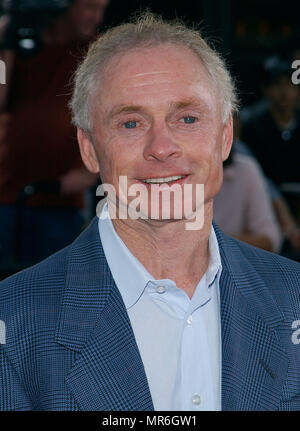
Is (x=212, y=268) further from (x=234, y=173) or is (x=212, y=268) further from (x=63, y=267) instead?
(x=234, y=173)

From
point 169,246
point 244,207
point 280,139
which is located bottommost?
point 169,246

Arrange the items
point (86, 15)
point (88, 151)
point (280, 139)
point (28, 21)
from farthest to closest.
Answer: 1. point (280, 139)
2. point (28, 21)
3. point (86, 15)
4. point (88, 151)

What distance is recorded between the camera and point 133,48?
5.79 ft

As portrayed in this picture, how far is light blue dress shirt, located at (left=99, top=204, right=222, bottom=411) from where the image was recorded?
1.69 m

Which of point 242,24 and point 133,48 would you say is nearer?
point 133,48

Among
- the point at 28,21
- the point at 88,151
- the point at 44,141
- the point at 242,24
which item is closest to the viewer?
the point at 88,151

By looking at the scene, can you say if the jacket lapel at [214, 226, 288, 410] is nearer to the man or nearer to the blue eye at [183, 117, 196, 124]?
the man

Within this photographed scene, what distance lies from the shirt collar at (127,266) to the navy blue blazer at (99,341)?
0.02 m

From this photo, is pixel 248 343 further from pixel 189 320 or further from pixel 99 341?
pixel 99 341

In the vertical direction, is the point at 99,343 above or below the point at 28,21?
below

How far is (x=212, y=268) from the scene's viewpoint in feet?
6.07

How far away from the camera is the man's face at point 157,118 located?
171cm

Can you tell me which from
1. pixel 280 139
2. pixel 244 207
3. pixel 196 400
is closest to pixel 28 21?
pixel 244 207

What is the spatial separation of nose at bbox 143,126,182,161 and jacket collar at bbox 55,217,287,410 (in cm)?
29
